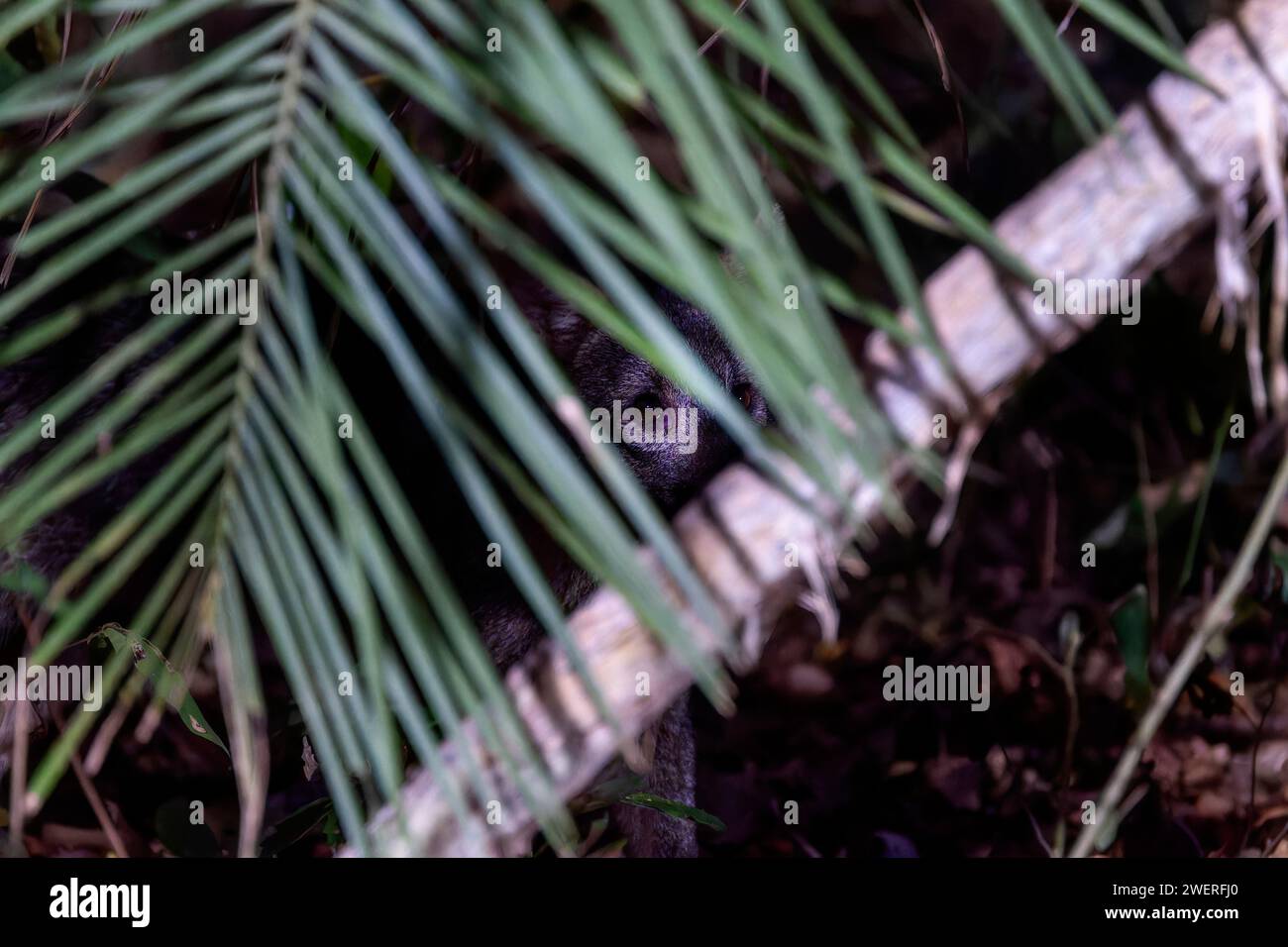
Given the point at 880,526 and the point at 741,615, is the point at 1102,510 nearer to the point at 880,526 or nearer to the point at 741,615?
the point at 880,526

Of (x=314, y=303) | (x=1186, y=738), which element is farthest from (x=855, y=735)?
(x=314, y=303)

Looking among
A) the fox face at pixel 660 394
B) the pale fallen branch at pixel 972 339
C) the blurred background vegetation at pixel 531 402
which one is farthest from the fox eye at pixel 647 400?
the pale fallen branch at pixel 972 339

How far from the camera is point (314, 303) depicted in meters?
2.40

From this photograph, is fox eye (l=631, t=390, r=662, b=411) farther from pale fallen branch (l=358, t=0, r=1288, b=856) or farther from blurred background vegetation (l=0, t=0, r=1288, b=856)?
pale fallen branch (l=358, t=0, r=1288, b=856)

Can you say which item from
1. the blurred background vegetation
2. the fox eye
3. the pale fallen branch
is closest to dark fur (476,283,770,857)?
the fox eye

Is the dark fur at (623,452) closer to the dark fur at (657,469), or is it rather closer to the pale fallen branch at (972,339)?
the dark fur at (657,469)

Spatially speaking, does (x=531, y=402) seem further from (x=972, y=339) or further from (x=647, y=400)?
(x=647, y=400)

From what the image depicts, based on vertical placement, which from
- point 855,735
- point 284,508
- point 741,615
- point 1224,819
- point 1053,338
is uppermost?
point 1053,338

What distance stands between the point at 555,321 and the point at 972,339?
81.3 inches

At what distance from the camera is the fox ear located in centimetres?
301

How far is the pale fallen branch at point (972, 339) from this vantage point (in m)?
1.15

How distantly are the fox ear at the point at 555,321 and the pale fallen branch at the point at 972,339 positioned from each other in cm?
185
